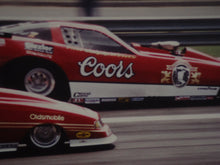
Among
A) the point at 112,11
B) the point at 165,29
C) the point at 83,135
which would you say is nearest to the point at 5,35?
the point at 83,135

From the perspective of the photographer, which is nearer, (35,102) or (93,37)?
(35,102)

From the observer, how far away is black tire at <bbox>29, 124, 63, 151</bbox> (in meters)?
4.31

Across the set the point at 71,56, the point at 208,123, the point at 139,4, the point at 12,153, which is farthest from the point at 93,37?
the point at 139,4

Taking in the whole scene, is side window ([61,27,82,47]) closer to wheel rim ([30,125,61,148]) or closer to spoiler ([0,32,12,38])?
spoiler ([0,32,12,38])

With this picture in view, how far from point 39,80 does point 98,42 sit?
112cm

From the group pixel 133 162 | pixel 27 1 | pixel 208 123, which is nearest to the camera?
pixel 133 162

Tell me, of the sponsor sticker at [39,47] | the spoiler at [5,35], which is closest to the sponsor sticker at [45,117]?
the sponsor sticker at [39,47]

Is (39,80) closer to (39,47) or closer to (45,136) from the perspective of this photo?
(39,47)

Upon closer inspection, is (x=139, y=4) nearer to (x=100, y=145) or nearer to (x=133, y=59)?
(x=133, y=59)

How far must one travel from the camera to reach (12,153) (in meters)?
4.42

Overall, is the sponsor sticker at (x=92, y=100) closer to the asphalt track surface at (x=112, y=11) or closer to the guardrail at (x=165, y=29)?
the guardrail at (x=165, y=29)

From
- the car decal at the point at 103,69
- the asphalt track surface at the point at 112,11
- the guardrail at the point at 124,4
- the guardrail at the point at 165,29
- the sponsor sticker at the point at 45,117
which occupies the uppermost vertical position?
the guardrail at the point at 124,4

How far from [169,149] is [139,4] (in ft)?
28.1

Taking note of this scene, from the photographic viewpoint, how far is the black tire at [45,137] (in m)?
4.31
